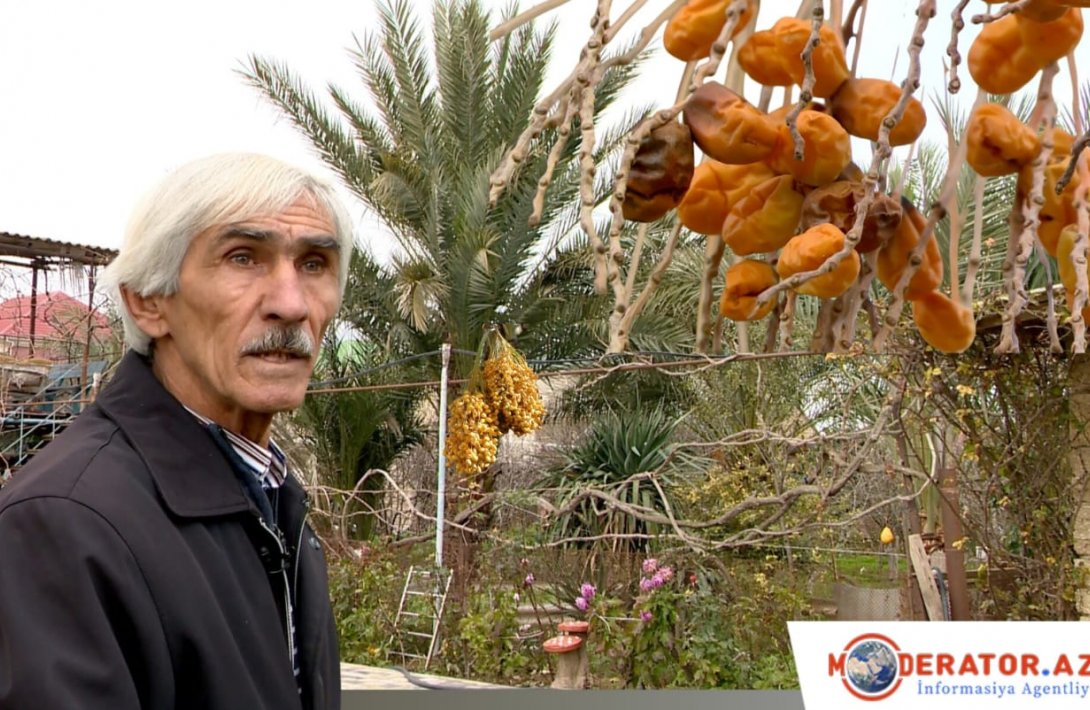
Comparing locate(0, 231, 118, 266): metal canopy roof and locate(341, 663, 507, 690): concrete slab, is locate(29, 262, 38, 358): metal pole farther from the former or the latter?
locate(341, 663, 507, 690): concrete slab

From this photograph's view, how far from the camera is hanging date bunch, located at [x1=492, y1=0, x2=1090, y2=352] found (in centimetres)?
39

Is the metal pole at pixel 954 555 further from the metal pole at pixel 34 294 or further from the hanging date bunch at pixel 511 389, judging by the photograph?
the metal pole at pixel 34 294

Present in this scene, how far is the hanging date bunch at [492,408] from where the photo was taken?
576 centimetres

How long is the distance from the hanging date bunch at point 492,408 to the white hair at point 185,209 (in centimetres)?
488

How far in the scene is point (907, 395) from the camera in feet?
14.7

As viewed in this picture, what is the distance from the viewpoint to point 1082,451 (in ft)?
12.4

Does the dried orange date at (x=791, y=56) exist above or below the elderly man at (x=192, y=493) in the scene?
above

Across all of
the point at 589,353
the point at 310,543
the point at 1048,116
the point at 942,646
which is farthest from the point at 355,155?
the point at 1048,116

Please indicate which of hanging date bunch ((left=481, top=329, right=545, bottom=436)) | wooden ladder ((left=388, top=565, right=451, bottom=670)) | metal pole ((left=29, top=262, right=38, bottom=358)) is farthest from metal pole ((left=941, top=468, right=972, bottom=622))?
metal pole ((left=29, top=262, right=38, bottom=358))

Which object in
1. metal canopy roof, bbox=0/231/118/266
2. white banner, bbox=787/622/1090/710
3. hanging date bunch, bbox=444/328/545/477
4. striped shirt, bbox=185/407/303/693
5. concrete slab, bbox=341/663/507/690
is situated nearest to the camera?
striped shirt, bbox=185/407/303/693

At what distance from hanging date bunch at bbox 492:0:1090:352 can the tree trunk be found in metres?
3.57

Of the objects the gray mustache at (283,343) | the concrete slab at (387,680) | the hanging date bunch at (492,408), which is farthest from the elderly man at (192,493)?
the hanging date bunch at (492,408)

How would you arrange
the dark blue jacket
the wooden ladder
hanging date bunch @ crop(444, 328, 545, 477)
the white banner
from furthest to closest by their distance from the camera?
hanging date bunch @ crop(444, 328, 545, 477)
the wooden ladder
the white banner
the dark blue jacket

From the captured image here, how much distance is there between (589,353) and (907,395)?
2749mm
